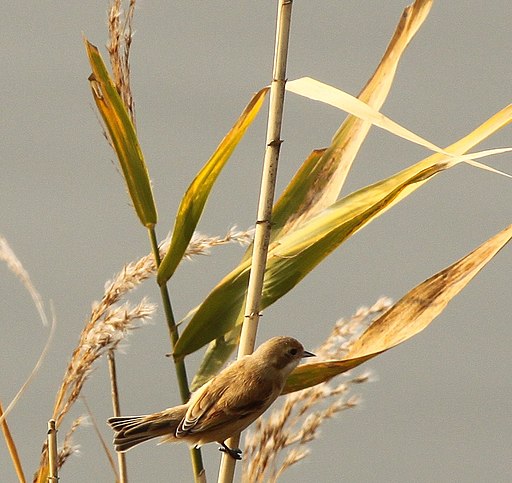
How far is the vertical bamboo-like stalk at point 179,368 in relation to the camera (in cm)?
131

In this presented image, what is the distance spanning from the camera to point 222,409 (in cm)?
124

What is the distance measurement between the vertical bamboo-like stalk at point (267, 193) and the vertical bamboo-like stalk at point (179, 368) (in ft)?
0.32

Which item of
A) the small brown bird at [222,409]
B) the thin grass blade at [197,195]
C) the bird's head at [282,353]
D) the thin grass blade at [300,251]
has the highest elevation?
the thin grass blade at [197,195]

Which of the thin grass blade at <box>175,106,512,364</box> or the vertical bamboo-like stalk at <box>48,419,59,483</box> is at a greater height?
the thin grass blade at <box>175,106,512,364</box>

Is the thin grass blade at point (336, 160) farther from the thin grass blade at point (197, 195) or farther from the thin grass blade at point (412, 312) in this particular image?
the thin grass blade at point (412, 312)

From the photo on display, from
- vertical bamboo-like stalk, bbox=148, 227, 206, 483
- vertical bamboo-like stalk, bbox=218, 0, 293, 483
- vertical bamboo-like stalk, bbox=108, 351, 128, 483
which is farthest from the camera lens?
vertical bamboo-like stalk, bbox=108, 351, 128, 483

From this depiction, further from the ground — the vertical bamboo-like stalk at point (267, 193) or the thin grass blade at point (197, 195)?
the thin grass blade at point (197, 195)

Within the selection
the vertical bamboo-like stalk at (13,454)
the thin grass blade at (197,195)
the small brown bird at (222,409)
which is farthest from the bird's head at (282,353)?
the vertical bamboo-like stalk at (13,454)

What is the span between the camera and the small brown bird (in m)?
1.24

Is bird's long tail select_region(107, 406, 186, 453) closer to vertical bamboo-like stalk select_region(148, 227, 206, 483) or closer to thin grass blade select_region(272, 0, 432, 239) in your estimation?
vertical bamboo-like stalk select_region(148, 227, 206, 483)

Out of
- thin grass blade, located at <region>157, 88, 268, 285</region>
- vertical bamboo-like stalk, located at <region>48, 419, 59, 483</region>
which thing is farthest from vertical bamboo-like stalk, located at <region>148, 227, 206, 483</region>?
vertical bamboo-like stalk, located at <region>48, 419, 59, 483</region>

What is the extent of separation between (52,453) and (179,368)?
155mm

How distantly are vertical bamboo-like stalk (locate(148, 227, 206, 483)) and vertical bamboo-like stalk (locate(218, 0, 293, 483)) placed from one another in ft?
0.32

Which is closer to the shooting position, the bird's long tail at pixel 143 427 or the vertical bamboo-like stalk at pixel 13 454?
the bird's long tail at pixel 143 427
